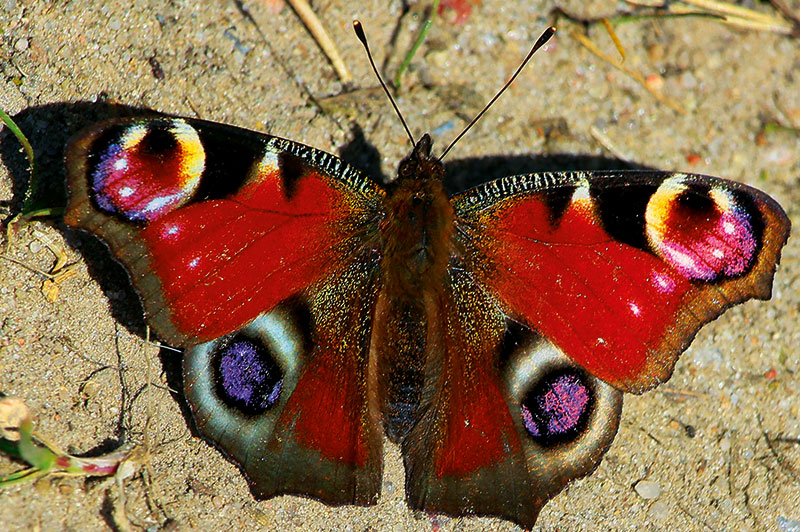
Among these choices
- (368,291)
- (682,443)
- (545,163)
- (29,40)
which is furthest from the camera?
(545,163)

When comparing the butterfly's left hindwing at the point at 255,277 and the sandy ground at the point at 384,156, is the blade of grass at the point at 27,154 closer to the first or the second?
the sandy ground at the point at 384,156

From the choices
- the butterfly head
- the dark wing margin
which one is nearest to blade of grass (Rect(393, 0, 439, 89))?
the butterfly head

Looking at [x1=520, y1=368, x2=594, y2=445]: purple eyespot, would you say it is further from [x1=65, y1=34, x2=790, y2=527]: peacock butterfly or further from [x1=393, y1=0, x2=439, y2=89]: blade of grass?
[x1=393, y1=0, x2=439, y2=89]: blade of grass

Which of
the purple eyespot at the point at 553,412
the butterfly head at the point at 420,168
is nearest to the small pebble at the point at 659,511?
the purple eyespot at the point at 553,412

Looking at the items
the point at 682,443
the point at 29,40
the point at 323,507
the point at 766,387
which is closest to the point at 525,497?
the point at 323,507

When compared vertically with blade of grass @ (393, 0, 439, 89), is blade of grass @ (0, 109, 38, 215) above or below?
above

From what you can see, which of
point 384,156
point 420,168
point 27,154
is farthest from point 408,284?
point 27,154

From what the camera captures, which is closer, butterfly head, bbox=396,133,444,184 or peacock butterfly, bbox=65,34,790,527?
peacock butterfly, bbox=65,34,790,527

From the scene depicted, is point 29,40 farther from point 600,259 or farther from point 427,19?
point 600,259
